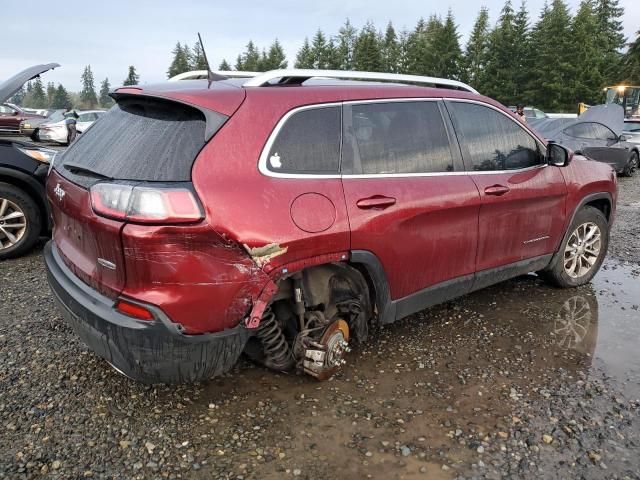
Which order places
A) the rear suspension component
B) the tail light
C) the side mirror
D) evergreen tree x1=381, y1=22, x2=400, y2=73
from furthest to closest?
evergreen tree x1=381, y1=22, x2=400, y2=73
the side mirror
the rear suspension component
the tail light

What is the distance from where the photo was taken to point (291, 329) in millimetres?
2969

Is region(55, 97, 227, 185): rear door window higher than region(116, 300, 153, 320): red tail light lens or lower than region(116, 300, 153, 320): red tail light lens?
higher

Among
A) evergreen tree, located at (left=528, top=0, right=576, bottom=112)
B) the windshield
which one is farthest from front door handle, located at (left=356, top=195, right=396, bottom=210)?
evergreen tree, located at (left=528, top=0, right=576, bottom=112)

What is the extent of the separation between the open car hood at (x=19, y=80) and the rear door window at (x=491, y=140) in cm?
466

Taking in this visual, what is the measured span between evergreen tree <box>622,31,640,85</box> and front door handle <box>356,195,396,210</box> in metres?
52.2

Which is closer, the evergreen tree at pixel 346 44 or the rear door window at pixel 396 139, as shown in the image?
the rear door window at pixel 396 139

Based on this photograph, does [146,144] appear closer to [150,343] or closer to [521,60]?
[150,343]

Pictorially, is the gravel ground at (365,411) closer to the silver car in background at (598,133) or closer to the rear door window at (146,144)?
the rear door window at (146,144)

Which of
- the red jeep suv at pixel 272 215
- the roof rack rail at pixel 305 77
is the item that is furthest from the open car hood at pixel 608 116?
the roof rack rail at pixel 305 77

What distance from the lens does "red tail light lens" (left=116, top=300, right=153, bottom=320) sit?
2326 mm

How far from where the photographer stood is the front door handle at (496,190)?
3520 millimetres

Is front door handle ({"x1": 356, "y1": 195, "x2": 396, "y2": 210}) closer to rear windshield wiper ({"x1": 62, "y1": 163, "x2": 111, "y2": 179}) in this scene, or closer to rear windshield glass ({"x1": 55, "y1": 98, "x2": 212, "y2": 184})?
rear windshield glass ({"x1": 55, "y1": 98, "x2": 212, "y2": 184})

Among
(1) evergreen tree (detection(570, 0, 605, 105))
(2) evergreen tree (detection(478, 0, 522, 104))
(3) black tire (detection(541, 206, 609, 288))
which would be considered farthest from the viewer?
(2) evergreen tree (detection(478, 0, 522, 104))

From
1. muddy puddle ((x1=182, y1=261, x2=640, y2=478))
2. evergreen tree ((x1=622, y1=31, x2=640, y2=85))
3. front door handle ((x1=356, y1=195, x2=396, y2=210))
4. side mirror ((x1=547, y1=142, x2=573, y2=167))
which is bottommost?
muddy puddle ((x1=182, y1=261, x2=640, y2=478))
